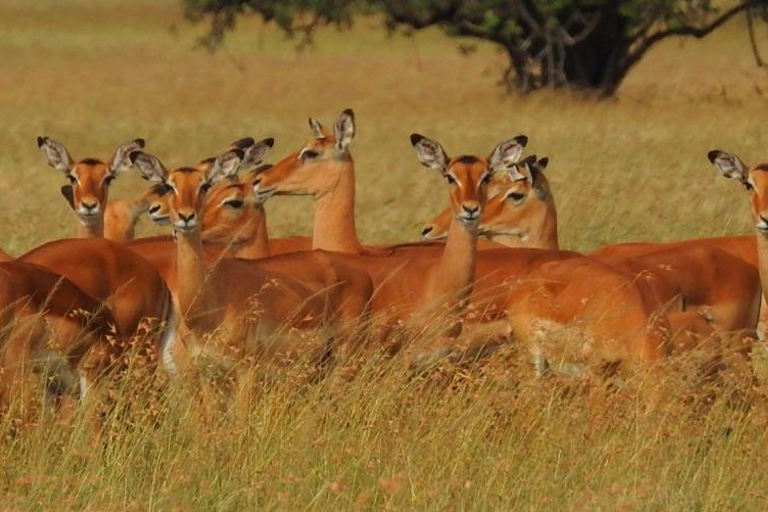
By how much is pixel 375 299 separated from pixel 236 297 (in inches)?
37.2

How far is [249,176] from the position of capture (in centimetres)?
1077

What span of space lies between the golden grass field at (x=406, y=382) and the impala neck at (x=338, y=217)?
268cm

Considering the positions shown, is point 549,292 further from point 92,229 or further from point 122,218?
point 122,218

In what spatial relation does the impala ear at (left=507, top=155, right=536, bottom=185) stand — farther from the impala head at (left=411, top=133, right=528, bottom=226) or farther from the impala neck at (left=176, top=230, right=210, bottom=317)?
the impala neck at (left=176, top=230, right=210, bottom=317)

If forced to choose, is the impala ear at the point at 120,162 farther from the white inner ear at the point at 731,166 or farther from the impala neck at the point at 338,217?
the white inner ear at the point at 731,166

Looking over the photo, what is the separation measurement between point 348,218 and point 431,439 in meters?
4.19

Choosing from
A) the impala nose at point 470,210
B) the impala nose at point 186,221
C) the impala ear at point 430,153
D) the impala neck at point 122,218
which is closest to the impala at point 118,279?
the impala nose at point 186,221

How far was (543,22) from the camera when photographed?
84.4 ft

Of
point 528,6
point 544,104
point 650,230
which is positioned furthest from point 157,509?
point 528,6

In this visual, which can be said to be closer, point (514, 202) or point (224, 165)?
point (224, 165)

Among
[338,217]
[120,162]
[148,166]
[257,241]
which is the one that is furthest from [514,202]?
[148,166]

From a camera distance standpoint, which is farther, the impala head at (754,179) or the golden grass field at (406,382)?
the impala head at (754,179)

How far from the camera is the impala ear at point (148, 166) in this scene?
8008mm

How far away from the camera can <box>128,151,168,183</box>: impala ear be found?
8008 millimetres
